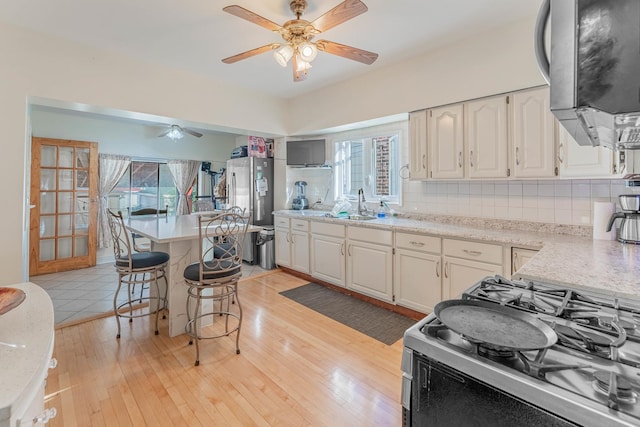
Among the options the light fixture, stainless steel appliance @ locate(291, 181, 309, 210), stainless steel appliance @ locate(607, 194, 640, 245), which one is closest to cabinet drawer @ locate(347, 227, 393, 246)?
stainless steel appliance @ locate(291, 181, 309, 210)

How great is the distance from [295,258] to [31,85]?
332 cm

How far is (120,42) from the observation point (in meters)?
2.90

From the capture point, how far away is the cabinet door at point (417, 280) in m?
2.79

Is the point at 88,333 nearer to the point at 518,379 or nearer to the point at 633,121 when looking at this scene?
the point at 518,379

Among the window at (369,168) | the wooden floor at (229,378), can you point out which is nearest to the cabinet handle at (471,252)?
the wooden floor at (229,378)

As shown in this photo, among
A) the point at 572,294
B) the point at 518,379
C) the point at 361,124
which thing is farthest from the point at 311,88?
the point at 518,379

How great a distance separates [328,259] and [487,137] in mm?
2228

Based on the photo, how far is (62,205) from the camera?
4.87 meters

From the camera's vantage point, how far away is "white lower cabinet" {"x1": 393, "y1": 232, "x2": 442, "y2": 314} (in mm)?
2787

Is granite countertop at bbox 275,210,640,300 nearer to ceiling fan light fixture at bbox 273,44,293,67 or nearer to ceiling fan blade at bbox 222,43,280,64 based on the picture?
ceiling fan light fixture at bbox 273,44,293,67

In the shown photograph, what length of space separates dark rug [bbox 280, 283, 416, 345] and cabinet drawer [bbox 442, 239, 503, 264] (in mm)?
835

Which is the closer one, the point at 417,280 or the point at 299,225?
the point at 417,280

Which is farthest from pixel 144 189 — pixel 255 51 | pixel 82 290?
pixel 255 51

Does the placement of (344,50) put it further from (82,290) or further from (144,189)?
(144,189)
